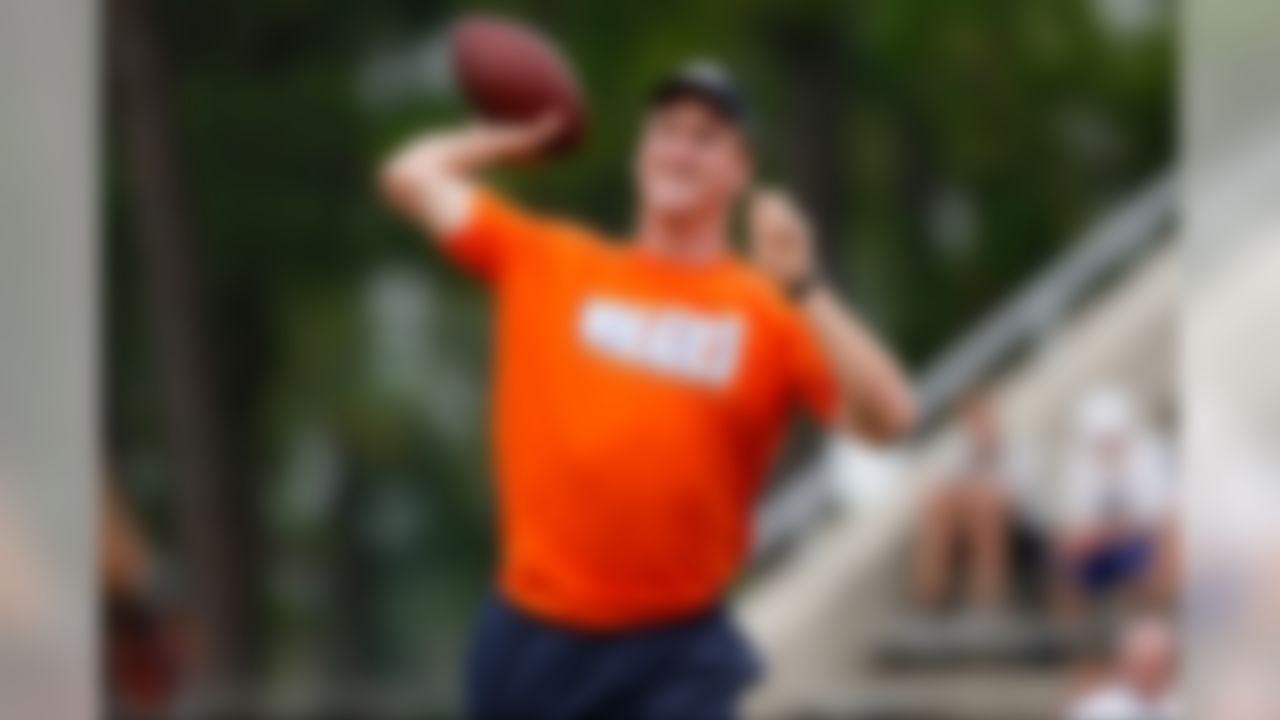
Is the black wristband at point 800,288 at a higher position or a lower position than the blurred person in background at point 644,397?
higher

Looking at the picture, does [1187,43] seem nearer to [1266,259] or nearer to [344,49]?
[1266,259]

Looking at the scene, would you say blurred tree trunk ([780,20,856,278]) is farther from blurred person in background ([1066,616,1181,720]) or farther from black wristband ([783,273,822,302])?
black wristband ([783,273,822,302])

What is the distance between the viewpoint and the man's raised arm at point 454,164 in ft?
21.0

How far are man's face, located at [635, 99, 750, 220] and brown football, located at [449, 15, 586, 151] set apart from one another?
6.3 inches

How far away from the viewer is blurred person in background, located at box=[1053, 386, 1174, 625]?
11.1 m

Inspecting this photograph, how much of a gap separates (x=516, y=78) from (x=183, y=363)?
1116 centimetres

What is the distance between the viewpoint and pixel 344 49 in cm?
1758

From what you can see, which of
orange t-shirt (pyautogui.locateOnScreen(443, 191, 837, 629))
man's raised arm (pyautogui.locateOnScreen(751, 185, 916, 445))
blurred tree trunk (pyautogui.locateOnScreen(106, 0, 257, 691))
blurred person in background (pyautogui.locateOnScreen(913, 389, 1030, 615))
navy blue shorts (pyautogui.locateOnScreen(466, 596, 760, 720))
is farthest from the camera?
blurred tree trunk (pyautogui.locateOnScreen(106, 0, 257, 691))

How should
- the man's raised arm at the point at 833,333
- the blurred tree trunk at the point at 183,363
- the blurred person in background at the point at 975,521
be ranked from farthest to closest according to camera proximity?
the blurred tree trunk at the point at 183,363 → the blurred person in background at the point at 975,521 → the man's raised arm at the point at 833,333

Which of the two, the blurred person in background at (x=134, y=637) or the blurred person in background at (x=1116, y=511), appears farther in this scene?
the blurred person in background at (x=134, y=637)

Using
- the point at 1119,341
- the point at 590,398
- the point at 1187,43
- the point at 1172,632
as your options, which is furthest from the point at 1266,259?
the point at 1119,341

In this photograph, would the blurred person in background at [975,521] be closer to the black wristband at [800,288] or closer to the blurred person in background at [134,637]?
the blurred person in background at [134,637]

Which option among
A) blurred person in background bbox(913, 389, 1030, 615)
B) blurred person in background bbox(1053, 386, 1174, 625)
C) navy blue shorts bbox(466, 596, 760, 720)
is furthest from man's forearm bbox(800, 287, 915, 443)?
blurred person in background bbox(913, 389, 1030, 615)

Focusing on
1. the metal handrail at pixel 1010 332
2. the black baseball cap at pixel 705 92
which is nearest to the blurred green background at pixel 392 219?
the metal handrail at pixel 1010 332
